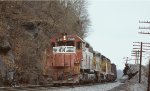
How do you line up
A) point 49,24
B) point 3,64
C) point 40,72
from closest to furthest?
point 3,64 < point 40,72 < point 49,24

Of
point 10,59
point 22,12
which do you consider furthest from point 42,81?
point 22,12

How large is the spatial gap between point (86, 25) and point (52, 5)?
30703mm

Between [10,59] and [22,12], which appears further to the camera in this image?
[22,12]

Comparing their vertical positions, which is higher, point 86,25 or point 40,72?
point 86,25

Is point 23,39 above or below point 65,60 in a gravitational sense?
above

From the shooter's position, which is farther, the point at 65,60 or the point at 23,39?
the point at 23,39

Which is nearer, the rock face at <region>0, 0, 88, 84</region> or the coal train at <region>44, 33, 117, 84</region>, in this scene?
the rock face at <region>0, 0, 88, 84</region>

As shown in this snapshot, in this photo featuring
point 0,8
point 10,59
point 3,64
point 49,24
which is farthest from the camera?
point 49,24

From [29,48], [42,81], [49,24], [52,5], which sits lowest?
[42,81]

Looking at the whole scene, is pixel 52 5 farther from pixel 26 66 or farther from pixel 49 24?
pixel 26 66

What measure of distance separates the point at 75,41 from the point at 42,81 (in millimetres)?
3836

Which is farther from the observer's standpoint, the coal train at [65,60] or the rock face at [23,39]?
the coal train at [65,60]

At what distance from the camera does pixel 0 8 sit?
29.4 metres

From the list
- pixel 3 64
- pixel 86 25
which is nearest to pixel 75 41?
pixel 3 64
